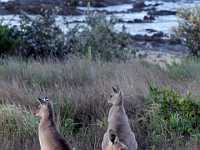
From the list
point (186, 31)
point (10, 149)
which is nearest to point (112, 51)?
point (186, 31)

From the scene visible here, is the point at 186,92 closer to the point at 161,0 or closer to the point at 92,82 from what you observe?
the point at 92,82

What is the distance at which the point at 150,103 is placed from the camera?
10.5m

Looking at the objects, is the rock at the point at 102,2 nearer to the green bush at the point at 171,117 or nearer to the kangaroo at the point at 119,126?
the green bush at the point at 171,117

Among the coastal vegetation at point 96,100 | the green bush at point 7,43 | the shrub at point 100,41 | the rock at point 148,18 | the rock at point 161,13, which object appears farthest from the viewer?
the rock at point 161,13

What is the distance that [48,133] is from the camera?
6.65m

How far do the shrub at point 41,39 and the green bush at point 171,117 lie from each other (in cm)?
730

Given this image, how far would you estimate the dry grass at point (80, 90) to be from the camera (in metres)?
9.39

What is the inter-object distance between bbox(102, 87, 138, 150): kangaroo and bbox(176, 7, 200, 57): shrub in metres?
12.5

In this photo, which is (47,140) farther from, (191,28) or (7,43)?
(191,28)

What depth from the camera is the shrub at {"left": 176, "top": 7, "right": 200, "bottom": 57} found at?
20.5 m

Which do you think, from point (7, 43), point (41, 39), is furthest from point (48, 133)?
point (41, 39)

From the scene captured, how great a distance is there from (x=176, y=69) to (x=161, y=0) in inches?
1346

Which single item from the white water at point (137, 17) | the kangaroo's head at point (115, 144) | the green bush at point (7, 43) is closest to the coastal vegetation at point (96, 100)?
the green bush at point (7, 43)

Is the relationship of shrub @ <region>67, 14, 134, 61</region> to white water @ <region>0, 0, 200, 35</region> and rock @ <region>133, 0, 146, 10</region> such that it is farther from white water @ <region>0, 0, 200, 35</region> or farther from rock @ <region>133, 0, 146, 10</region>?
rock @ <region>133, 0, 146, 10</region>
